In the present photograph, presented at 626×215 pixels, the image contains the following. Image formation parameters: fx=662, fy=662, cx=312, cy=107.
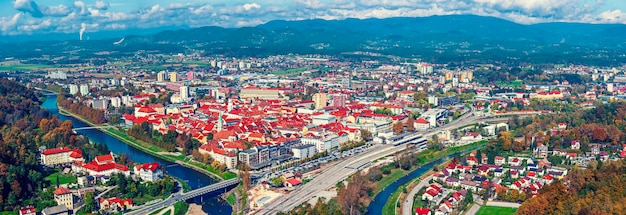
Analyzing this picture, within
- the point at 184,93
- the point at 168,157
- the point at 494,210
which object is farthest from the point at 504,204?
the point at 184,93

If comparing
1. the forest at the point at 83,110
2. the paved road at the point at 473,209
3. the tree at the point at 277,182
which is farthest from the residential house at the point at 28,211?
the forest at the point at 83,110

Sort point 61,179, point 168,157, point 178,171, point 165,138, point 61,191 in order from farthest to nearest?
point 165,138
point 168,157
point 178,171
point 61,179
point 61,191

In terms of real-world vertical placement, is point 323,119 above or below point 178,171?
above

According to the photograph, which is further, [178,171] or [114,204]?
[178,171]

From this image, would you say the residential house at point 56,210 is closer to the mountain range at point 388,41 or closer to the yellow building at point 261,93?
the yellow building at point 261,93

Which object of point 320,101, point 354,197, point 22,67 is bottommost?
point 354,197

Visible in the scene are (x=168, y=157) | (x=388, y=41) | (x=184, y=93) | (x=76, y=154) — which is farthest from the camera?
(x=388, y=41)

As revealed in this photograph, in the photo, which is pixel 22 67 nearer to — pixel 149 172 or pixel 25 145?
pixel 25 145
